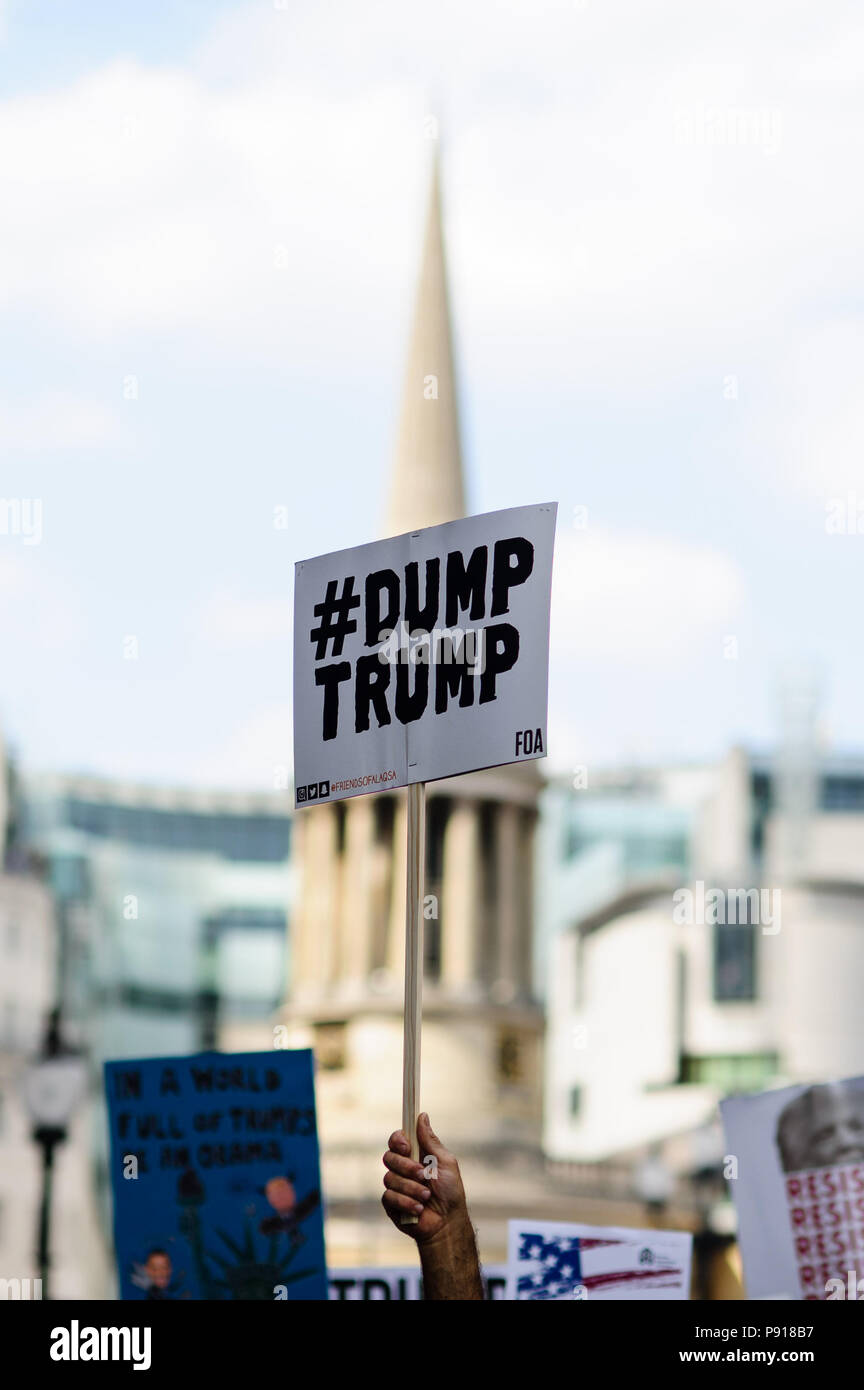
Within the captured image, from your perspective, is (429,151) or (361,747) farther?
(429,151)

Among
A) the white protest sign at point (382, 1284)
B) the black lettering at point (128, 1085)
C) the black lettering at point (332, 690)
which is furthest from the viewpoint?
the white protest sign at point (382, 1284)

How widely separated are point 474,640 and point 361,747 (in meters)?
0.39

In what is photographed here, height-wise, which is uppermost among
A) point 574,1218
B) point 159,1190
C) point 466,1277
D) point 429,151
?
point 429,151

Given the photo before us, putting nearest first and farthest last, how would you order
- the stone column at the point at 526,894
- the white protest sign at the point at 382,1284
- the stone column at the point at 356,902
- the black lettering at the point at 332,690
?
the black lettering at the point at 332,690 < the white protest sign at the point at 382,1284 < the stone column at the point at 356,902 < the stone column at the point at 526,894

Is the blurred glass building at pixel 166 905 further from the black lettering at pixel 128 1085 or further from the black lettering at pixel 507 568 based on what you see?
the black lettering at pixel 507 568

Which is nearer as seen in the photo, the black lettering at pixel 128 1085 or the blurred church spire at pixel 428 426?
the black lettering at pixel 128 1085

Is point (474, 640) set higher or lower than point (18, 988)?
lower

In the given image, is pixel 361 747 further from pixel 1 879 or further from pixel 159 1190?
pixel 1 879

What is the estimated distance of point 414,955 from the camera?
20.7 ft

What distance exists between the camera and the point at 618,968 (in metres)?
80.9

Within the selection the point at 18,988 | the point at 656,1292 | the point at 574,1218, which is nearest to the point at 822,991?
the point at 574,1218

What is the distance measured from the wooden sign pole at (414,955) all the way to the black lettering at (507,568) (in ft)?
1.70

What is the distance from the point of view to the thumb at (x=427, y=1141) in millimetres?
6016

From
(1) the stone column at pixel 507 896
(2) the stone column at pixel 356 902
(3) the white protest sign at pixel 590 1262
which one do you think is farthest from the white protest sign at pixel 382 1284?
(1) the stone column at pixel 507 896
